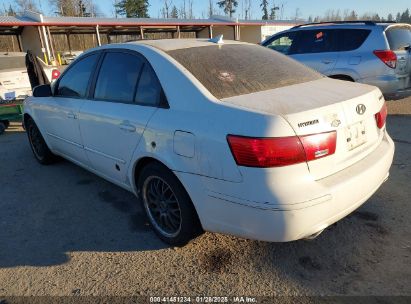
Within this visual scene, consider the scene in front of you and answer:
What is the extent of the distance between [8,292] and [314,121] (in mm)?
2450

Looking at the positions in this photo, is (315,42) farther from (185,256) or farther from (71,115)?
(185,256)

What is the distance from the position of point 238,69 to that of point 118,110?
112 cm

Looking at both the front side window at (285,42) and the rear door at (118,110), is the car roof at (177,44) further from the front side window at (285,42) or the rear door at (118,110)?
the front side window at (285,42)

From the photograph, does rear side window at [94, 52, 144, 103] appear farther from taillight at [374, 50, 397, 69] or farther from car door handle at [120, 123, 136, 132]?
taillight at [374, 50, 397, 69]

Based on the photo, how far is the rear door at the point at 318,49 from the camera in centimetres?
693

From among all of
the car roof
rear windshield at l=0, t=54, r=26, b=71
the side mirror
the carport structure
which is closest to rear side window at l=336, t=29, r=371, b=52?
the car roof

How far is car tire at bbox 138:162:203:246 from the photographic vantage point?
8.95 ft

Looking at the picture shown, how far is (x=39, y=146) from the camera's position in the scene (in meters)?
5.28

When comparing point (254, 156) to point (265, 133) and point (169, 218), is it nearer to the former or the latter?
point (265, 133)

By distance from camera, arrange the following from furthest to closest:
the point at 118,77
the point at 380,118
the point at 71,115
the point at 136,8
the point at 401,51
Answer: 1. the point at 136,8
2. the point at 401,51
3. the point at 71,115
4. the point at 118,77
5. the point at 380,118

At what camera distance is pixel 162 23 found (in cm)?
2494

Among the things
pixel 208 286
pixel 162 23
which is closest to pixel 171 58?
pixel 208 286

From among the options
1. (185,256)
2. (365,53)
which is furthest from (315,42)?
(185,256)

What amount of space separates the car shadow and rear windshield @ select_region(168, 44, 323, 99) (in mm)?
1442
